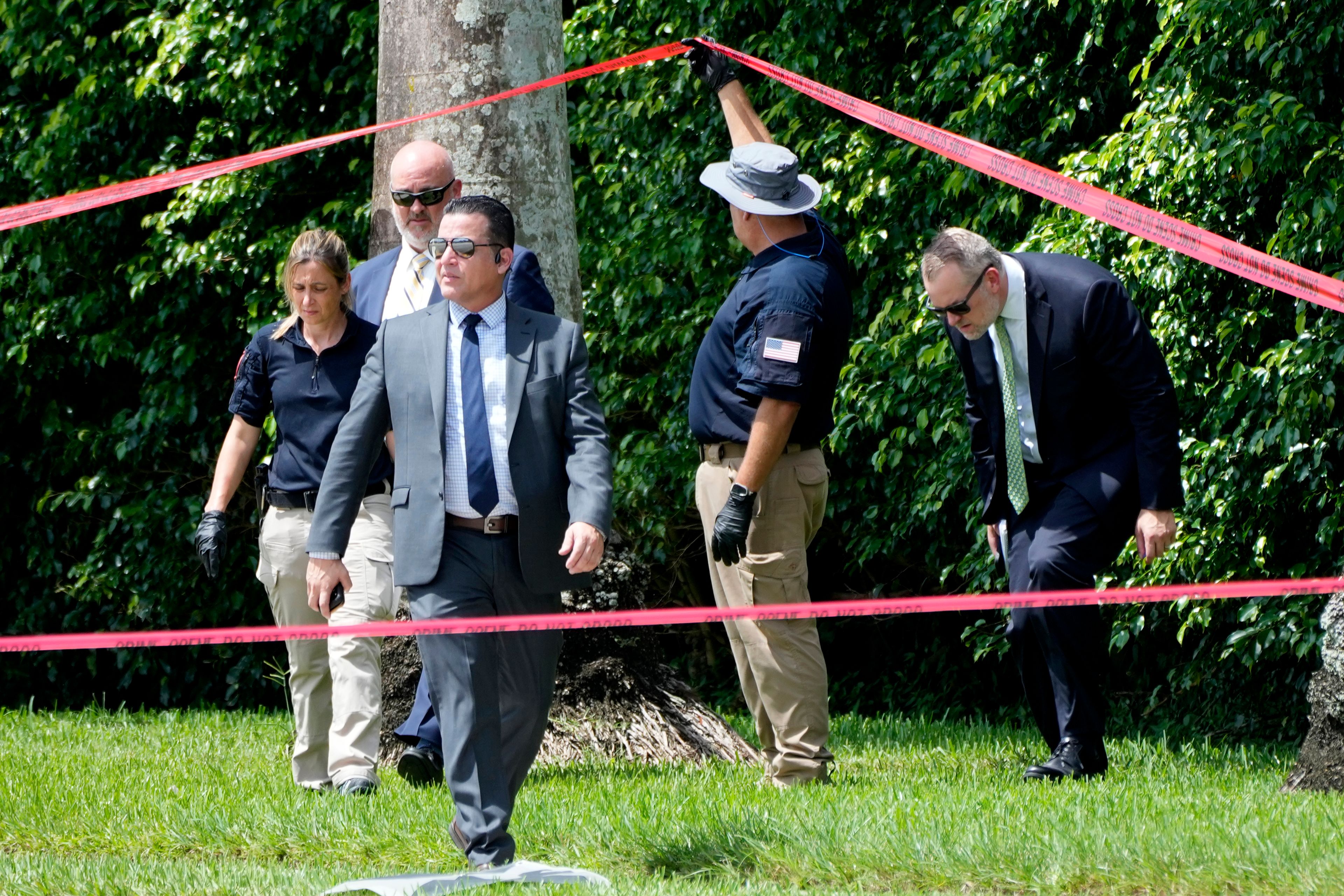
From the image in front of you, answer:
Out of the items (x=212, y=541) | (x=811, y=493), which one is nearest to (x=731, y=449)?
(x=811, y=493)

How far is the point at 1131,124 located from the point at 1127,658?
11.9ft

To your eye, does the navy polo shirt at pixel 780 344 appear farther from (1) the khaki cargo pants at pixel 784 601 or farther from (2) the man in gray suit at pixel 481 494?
(2) the man in gray suit at pixel 481 494

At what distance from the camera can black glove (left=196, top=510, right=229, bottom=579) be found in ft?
19.4

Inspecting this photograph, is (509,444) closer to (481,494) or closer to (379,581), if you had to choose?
(481,494)

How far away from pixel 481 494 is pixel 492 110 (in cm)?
282

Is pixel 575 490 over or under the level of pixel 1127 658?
over

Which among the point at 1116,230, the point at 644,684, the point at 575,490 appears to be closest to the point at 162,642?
the point at 575,490

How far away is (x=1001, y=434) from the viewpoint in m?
5.82

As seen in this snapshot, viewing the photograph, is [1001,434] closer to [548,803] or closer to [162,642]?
[548,803]

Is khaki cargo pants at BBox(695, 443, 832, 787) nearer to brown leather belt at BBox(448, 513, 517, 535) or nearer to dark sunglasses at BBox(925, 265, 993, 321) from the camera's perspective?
dark sunglasses at BBox(925, 265, 993, 321)

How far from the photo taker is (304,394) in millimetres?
6098

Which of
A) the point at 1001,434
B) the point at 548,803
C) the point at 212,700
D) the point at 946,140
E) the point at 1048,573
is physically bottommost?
the point at 212,700

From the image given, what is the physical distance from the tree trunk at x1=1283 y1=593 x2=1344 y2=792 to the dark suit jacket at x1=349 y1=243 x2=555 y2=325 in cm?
288

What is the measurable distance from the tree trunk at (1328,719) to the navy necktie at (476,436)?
2.80 meters
